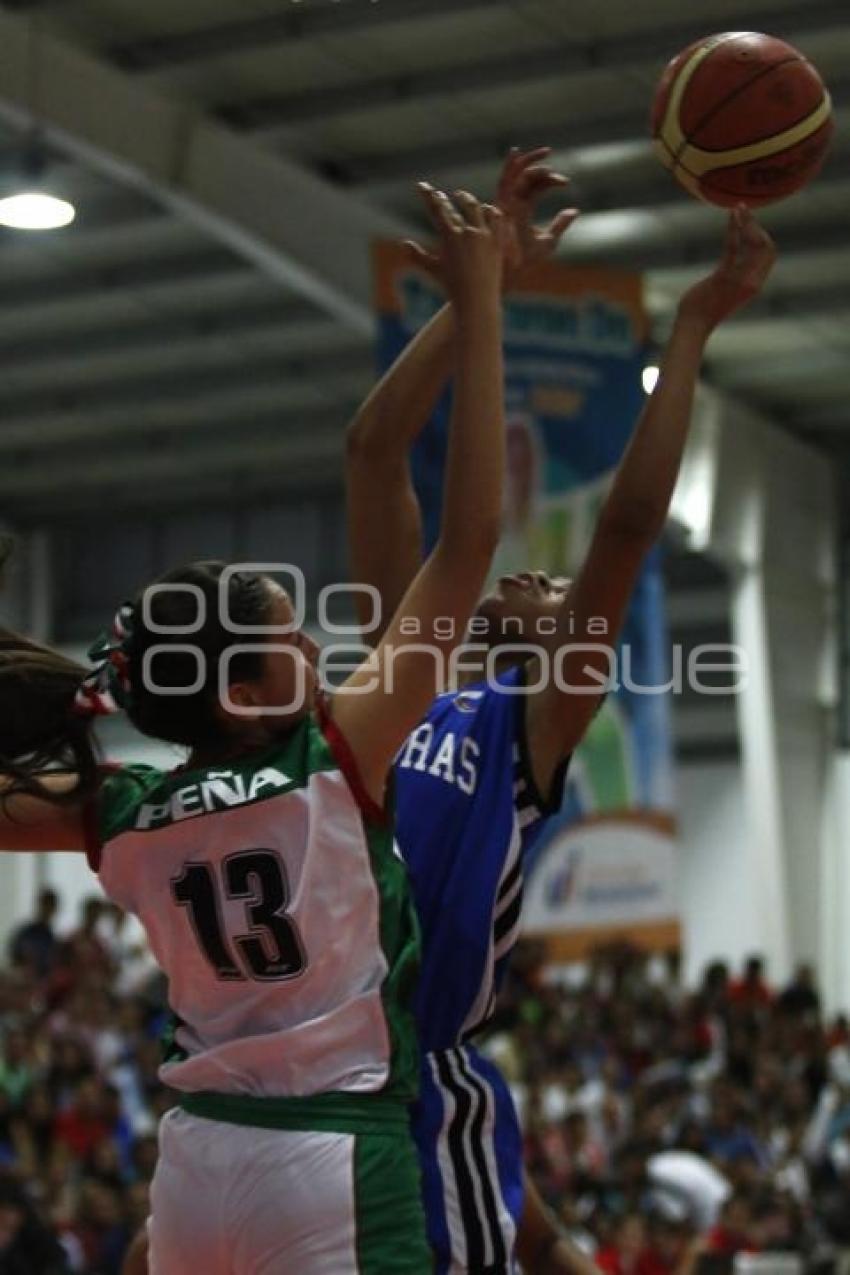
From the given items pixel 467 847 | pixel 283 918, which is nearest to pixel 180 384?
pixel 467 847

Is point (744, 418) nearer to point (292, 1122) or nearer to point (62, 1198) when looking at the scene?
point (62, 1198)

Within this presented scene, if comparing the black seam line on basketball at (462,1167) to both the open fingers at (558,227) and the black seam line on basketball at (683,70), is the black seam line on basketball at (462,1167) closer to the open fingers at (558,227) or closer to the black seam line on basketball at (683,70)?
the open fingers at (558,227)

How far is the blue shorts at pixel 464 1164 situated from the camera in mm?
3256

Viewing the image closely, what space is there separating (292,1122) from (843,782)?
19.9 metres

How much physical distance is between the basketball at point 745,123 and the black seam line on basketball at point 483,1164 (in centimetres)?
145

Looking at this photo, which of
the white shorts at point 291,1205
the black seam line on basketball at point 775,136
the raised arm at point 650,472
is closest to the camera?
the white shorts at point 291,1205

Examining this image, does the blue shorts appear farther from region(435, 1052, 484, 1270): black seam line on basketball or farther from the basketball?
the basketball

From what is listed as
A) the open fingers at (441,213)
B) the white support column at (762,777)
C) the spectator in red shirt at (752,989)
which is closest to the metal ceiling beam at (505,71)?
the spectator in red shirt at (752,989)

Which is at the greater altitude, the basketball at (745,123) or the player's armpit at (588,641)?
the basketball at (745,123)

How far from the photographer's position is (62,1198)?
1148 cm

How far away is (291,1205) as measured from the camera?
282 centimetres

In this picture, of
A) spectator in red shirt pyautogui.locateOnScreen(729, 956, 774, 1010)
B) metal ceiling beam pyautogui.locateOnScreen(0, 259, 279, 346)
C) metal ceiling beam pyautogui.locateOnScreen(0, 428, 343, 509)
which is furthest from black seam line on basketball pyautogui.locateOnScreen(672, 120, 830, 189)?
metal ceiling beam pyautogui.locateOnScreen(0, 428, 343, 509)

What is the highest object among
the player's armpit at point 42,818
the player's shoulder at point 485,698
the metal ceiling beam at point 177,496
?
the metal ceiling beam at point 177,496

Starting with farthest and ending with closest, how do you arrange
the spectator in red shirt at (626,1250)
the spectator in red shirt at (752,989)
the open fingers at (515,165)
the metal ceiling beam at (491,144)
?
the spectator in red shirt at (752,989), the metal ceiling beam at (491,144), the spectator in red shirt at (626,1250), the open fingers at (515,165)
